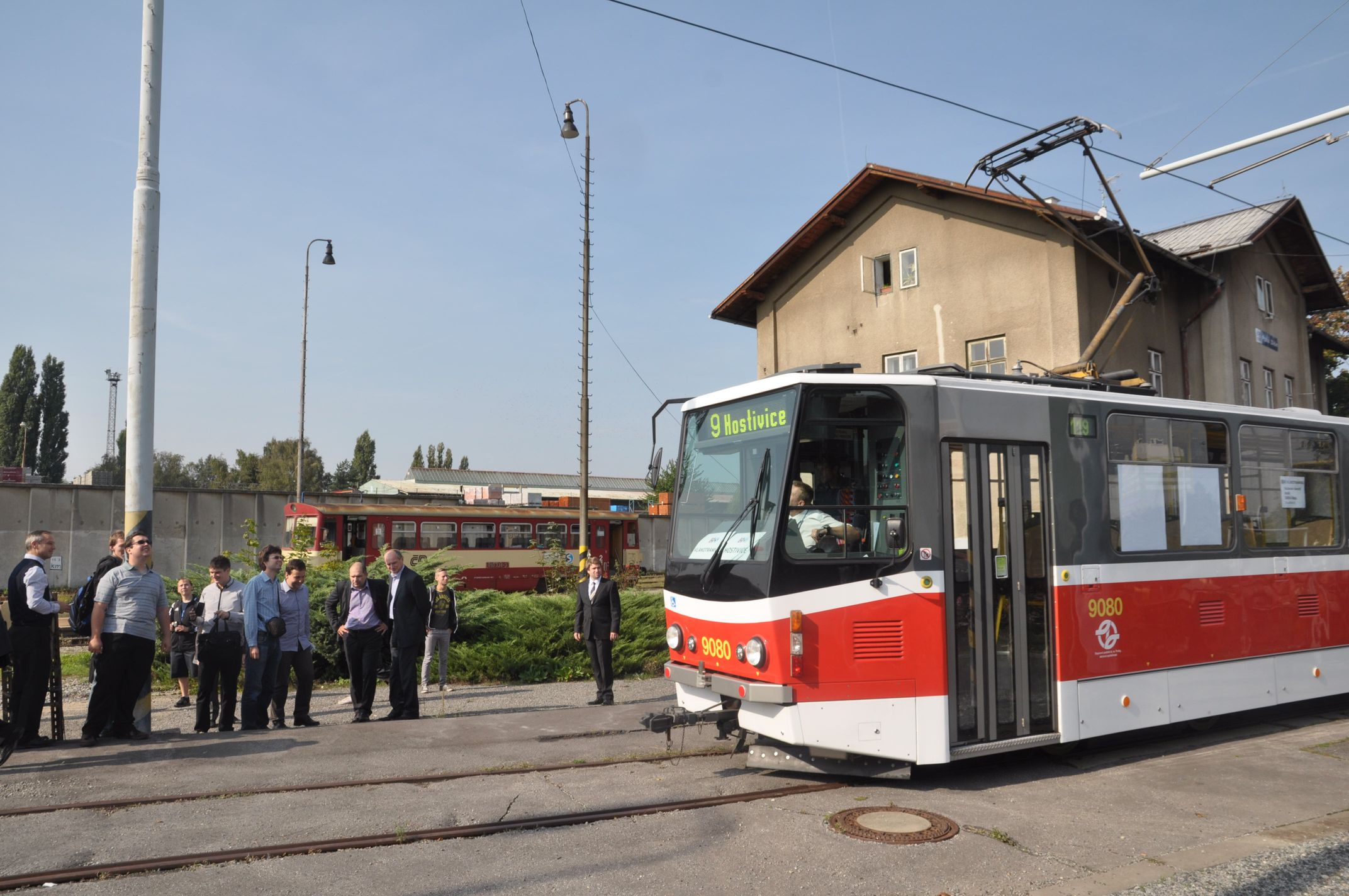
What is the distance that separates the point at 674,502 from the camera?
27.6 feet

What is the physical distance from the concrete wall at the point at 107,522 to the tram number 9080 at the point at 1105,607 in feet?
93.2

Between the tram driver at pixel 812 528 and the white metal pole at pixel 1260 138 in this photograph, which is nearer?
the tram driver at pixel 812 528

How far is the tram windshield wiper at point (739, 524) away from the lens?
728 cm

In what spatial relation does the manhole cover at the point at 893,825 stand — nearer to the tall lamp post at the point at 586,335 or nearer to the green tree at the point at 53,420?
the tall lamp post at the point at 586,335

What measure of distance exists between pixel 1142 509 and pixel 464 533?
81.0 feet

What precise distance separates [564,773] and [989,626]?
11.9 ft

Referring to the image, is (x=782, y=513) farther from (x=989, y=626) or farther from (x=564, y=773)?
(x=564, y=773)

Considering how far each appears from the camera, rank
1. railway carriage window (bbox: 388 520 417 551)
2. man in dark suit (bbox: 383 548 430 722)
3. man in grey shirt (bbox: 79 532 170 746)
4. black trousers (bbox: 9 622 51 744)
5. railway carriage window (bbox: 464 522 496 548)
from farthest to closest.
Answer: railway carriage window (bbox: 464 522 496 548) → railway carriage window (bbox: 388 520 417 551) → man in dark suit (bbox: 383 548 430 722) → man in grey shirt (bbox: 79 532 170 746) → black trousers (bbox: 9 622 51 744)

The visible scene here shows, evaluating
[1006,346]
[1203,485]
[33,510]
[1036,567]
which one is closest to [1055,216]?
[1006,346]

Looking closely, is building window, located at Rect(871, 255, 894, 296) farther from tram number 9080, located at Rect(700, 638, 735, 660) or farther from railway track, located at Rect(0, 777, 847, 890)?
railway track, located at Rect(0, 777, 847, 890)

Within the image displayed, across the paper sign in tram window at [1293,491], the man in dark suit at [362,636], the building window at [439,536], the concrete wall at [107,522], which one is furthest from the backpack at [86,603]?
the concrete wall at [107,522]

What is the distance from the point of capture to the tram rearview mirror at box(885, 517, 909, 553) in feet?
23.5

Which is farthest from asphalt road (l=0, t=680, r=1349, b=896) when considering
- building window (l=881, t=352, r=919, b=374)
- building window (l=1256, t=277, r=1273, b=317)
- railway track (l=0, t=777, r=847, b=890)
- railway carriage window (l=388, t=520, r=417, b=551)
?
railway carriage window (l=388, t=520, r=417, b=551)

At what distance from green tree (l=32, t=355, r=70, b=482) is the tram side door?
8211cm
